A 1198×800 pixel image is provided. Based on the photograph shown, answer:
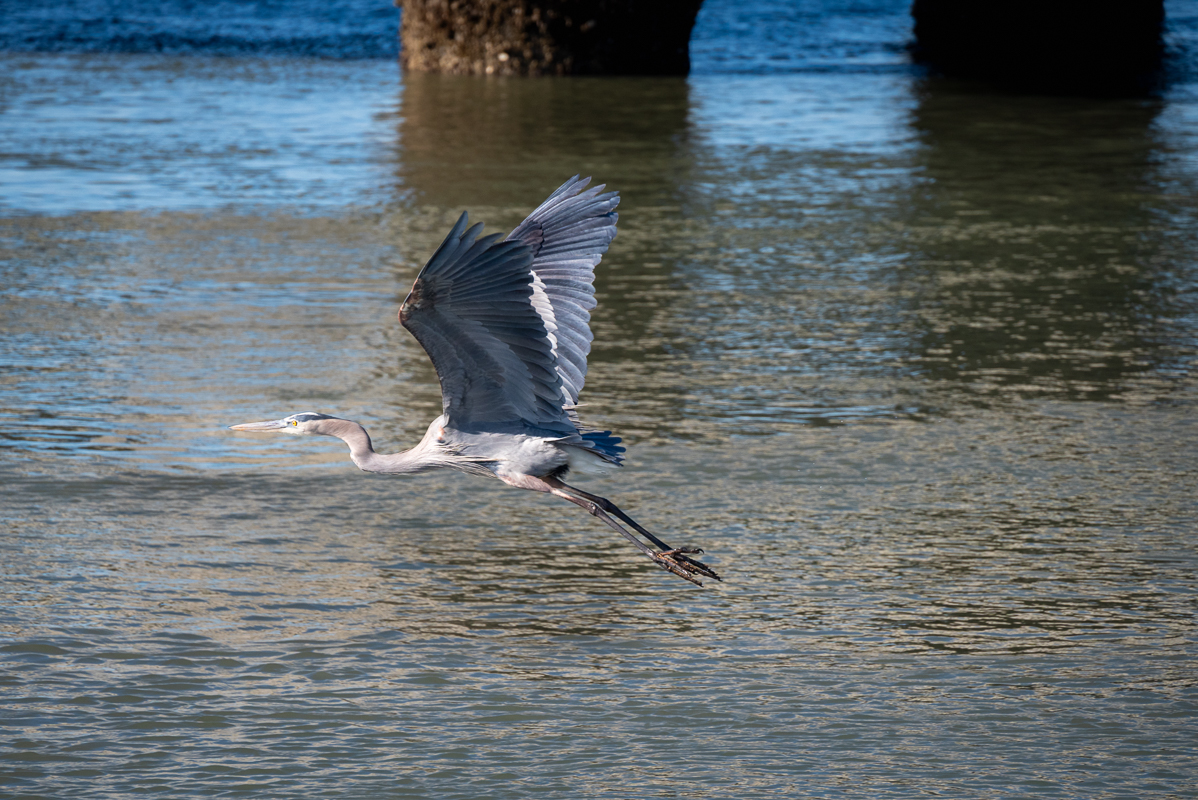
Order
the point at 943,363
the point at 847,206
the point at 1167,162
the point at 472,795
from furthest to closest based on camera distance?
the point at 1167,162 < the point at 847,206 < the point at 943,363 < the point at 472,795

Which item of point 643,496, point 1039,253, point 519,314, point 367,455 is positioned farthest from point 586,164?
point 519,314

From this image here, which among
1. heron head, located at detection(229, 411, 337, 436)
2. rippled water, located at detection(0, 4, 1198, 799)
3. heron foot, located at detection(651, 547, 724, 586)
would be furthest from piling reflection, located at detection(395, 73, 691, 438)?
heron head, located at detection(229, 411, 337, 436)

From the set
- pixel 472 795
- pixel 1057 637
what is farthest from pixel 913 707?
pixel 472 795

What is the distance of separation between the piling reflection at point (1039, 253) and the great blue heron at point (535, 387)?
2.80m

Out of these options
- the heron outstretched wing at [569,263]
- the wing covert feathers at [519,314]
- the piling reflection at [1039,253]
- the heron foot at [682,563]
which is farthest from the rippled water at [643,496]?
the heron outstretched wing at [569,263]

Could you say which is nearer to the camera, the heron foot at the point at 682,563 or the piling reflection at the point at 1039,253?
the heron foot at the point at 682,563

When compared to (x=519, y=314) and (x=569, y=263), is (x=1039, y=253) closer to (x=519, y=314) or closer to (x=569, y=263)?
(x=569, y=263)

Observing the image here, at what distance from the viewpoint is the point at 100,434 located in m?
6.59

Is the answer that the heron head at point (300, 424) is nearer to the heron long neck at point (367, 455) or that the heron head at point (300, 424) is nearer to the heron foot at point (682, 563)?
the heron long neck at point (367, 455)

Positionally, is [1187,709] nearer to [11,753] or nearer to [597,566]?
[597,566]

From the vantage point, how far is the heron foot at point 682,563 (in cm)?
486

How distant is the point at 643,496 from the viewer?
19.8ft

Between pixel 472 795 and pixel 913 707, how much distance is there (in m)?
1.23

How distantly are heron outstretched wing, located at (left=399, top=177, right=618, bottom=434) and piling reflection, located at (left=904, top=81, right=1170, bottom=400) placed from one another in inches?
111
